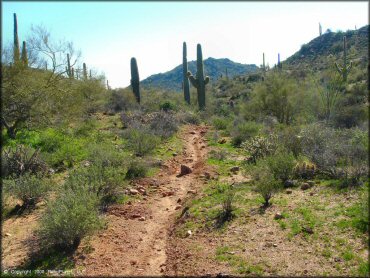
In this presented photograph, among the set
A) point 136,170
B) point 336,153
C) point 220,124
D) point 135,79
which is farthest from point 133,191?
point 135,79

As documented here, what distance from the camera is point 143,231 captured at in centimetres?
712

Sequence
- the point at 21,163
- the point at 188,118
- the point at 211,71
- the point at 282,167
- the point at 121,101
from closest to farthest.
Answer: the point at 282,167, the point at 21,163, the point at 188,118, the point at 121,101, the point at 211,71

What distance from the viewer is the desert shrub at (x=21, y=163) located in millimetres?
9622

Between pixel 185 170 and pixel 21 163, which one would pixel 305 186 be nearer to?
pixel 185 170

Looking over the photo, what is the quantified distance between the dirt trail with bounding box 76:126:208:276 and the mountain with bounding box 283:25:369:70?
26.6 meters

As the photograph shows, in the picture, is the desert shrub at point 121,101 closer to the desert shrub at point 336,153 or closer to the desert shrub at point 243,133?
the desert shrub at point 243,133

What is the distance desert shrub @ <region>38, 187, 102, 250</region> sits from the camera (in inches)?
236

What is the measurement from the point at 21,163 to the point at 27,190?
6.25 feet

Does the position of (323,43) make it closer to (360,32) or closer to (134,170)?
(360,32)

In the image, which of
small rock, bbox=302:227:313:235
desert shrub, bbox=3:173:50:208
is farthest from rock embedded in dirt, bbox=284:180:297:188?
desert shrub, bbox=3:173:50:208

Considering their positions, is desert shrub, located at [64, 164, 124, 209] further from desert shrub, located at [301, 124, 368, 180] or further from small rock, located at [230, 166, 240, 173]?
desert shrub, located at [301, 124, 368, 180]

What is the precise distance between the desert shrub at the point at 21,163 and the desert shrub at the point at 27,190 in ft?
4.21

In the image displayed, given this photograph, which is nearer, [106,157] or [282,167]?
[282,167]

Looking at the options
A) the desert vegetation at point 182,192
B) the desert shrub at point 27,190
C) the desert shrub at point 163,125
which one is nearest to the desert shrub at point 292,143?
the desert vegetation at point 182,192
